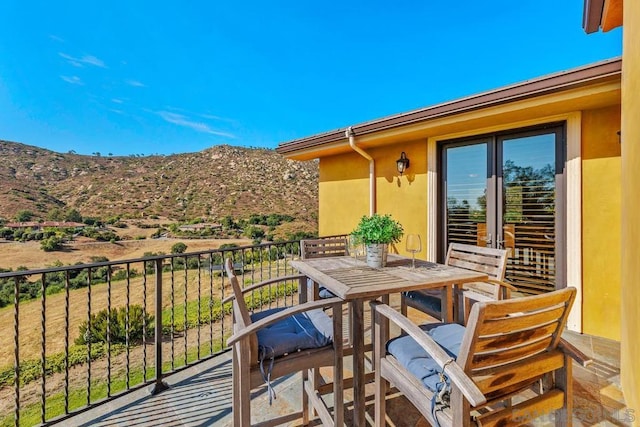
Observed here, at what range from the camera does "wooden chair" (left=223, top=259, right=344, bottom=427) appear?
54.5 inches

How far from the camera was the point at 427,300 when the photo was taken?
251cm

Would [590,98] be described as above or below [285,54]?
below

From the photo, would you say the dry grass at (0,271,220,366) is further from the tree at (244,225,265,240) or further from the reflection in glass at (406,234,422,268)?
the reflection in glass at (406,234,422,268)

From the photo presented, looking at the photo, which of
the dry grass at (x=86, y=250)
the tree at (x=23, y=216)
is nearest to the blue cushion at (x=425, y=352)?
the dry grass at (x=86, y=250)

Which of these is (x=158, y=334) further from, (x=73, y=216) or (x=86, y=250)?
(x=73, y=216)

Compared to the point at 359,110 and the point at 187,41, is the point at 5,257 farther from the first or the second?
the point at 359,110

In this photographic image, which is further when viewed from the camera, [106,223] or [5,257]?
[106,223]

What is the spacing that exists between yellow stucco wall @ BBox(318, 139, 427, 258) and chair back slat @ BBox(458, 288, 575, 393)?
137 inches

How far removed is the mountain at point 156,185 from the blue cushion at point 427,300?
52.9 ft

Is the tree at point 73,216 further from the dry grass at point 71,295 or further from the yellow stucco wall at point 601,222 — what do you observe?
the yellow stucco wall at point 601,222

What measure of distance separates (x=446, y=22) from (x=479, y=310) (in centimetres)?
949

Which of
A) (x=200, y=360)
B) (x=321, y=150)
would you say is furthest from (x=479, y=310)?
(x=321, y=150)

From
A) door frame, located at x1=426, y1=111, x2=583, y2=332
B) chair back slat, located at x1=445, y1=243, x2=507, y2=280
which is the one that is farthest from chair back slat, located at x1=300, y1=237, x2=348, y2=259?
door frame, located at x1=426, y1=111, x2=583, y2=332

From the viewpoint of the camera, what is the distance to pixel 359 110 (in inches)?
659
